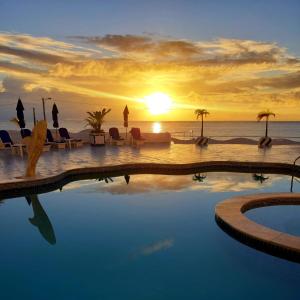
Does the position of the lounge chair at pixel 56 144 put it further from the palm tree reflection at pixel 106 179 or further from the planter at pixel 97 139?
the palm tree reflection at pixel 106 179

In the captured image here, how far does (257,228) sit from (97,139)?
13436mm

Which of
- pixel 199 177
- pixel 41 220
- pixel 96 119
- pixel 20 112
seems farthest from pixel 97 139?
pixel 41 220

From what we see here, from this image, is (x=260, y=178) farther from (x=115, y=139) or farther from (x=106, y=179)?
(x=115, y=139)

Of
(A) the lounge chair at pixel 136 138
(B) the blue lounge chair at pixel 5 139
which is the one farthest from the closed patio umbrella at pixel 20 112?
(A) the lounge chair at pixel 136 138

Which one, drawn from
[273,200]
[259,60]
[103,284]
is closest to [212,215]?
[273,200]

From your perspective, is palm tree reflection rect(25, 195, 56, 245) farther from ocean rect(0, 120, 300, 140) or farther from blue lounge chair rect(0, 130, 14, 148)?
ocean rect(0, 120, 300, 140)

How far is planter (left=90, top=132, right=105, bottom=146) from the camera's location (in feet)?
57.5

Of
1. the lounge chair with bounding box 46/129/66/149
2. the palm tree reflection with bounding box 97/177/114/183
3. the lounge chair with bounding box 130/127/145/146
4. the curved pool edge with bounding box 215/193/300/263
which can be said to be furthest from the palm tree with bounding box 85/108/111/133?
the curved pool edge with bounding box 215/193/300/263

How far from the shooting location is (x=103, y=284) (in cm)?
430

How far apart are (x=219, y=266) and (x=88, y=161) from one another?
818 cm

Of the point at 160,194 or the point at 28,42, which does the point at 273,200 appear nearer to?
the point at 160,194

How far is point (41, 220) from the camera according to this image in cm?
684

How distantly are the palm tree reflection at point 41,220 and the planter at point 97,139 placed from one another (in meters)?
9.45

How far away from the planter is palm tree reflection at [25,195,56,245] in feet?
31.0
